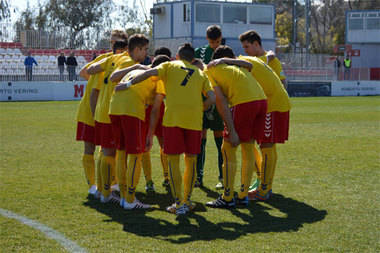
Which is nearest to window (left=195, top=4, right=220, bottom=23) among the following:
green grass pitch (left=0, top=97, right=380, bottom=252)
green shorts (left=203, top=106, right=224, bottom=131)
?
green grass pitch (left=0, top=97, right=380, bottom=252)

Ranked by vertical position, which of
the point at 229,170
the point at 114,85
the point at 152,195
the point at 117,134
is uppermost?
the point at 114,85

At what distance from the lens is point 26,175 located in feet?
27.5

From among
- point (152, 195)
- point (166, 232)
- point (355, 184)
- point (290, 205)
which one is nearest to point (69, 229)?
point (166, 232)

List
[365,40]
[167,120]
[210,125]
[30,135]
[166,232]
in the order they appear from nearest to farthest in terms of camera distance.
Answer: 1. [166,232]
2. [167,120]
3. [210,125]
4. [30,135]
5. [365,40]

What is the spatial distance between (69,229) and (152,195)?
75.4 inches

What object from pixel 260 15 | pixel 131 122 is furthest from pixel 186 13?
pixel 131 122

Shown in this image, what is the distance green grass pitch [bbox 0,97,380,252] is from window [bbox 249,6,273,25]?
123 ft

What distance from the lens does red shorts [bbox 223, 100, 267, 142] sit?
638 centimetres

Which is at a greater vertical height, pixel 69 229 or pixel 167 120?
pixel 167 120

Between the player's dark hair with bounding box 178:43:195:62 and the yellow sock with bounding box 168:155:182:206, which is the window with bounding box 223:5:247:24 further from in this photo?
the yellow sock with bounding box 168:155:182:206

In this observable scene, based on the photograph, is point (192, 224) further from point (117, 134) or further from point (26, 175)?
point (26, 175)

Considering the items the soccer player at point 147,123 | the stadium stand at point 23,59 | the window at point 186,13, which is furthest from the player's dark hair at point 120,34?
the window at point 186,13

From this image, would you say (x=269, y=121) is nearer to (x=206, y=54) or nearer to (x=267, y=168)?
(x=267, y=168)

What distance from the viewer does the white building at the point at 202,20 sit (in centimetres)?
4459
